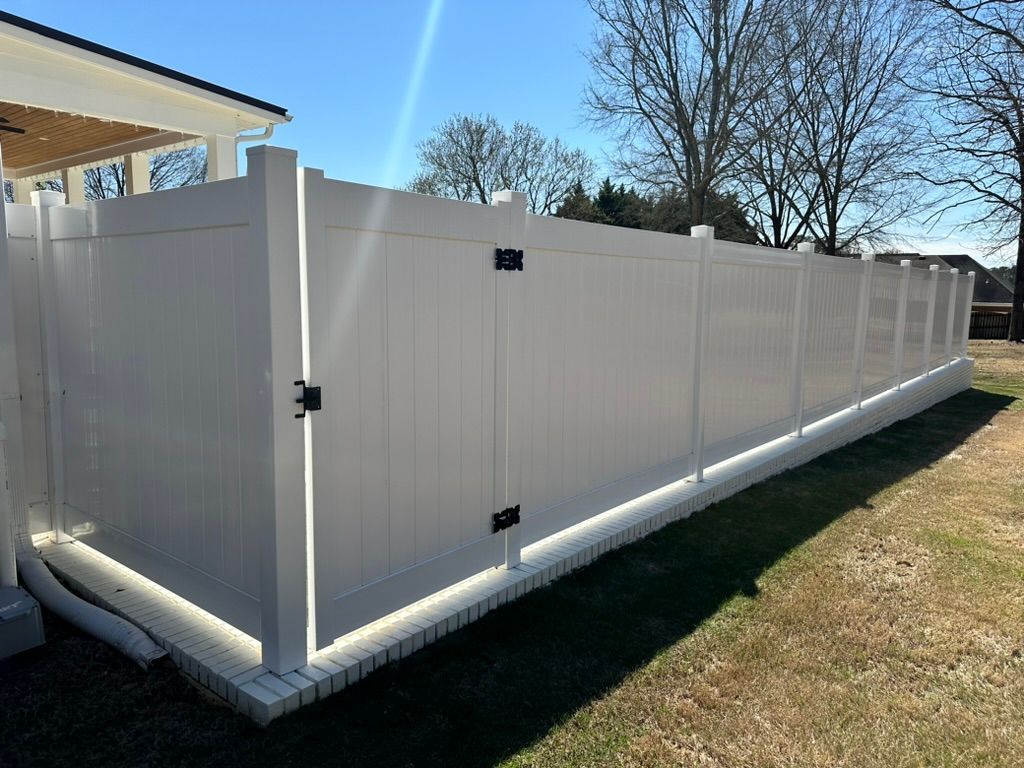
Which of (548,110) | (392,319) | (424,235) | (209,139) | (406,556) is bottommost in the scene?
(406,556)

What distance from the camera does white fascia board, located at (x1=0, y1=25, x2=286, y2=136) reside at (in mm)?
5164

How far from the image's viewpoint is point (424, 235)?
2.90 m

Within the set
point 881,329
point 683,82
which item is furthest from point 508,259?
point 683,82

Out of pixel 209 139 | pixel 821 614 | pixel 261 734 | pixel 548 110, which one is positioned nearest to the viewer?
pixel 261 734

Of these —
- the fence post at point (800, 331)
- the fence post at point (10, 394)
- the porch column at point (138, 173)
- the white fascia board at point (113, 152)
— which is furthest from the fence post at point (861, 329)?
the porch column at point (138, 173)

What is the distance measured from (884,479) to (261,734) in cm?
540

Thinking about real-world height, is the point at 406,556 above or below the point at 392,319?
below

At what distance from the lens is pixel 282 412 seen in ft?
7.95

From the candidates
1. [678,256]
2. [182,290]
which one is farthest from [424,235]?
[678,256]

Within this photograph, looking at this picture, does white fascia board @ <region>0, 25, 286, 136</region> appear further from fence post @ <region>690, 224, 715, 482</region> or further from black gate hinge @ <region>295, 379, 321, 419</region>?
fence post @ <region>690, 224, 715, 482</region>

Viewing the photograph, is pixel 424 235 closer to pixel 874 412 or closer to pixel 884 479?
pixel 884 479

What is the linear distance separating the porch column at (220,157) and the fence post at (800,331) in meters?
5.52

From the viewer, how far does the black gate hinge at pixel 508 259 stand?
3.29 m

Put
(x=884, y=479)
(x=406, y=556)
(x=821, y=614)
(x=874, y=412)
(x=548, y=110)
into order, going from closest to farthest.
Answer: (x=406, y=556) < (x=821, y=614) < (x=884, y=479) < (x=874, y=412) < (x=548, y=110)
